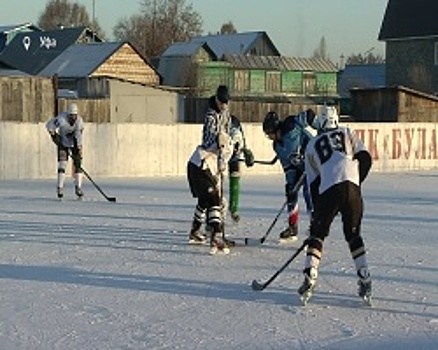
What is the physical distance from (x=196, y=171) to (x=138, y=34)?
3033 inches

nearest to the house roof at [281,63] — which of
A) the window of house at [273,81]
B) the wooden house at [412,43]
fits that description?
the window of house at [273,81]

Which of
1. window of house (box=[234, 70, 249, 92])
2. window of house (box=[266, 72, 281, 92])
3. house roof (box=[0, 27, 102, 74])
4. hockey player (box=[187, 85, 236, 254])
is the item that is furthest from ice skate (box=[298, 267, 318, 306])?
window of house (box=[266, 72, 281, 92])

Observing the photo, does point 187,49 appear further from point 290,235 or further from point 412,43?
point 290,235

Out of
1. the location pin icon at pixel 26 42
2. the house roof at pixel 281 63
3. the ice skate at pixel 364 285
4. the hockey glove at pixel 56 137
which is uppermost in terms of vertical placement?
the location pin icon at pixel 26 42

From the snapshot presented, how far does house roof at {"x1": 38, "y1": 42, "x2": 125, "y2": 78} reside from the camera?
44062mm

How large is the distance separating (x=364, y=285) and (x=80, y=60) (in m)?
40.2

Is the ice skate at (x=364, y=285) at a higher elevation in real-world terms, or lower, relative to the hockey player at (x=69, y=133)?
lower

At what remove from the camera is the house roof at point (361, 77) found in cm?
7194

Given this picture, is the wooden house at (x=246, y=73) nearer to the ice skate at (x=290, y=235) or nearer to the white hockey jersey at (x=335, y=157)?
the ice skate at (x=290, y=235)

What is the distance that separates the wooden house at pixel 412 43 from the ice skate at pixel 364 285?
47.6 meters

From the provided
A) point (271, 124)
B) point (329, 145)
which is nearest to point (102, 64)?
point (271, 124)

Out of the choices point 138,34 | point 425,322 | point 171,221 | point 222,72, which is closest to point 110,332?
point 425,322

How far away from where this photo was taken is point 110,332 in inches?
229

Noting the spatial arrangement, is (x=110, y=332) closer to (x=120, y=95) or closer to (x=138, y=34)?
(x=120, y=95)
